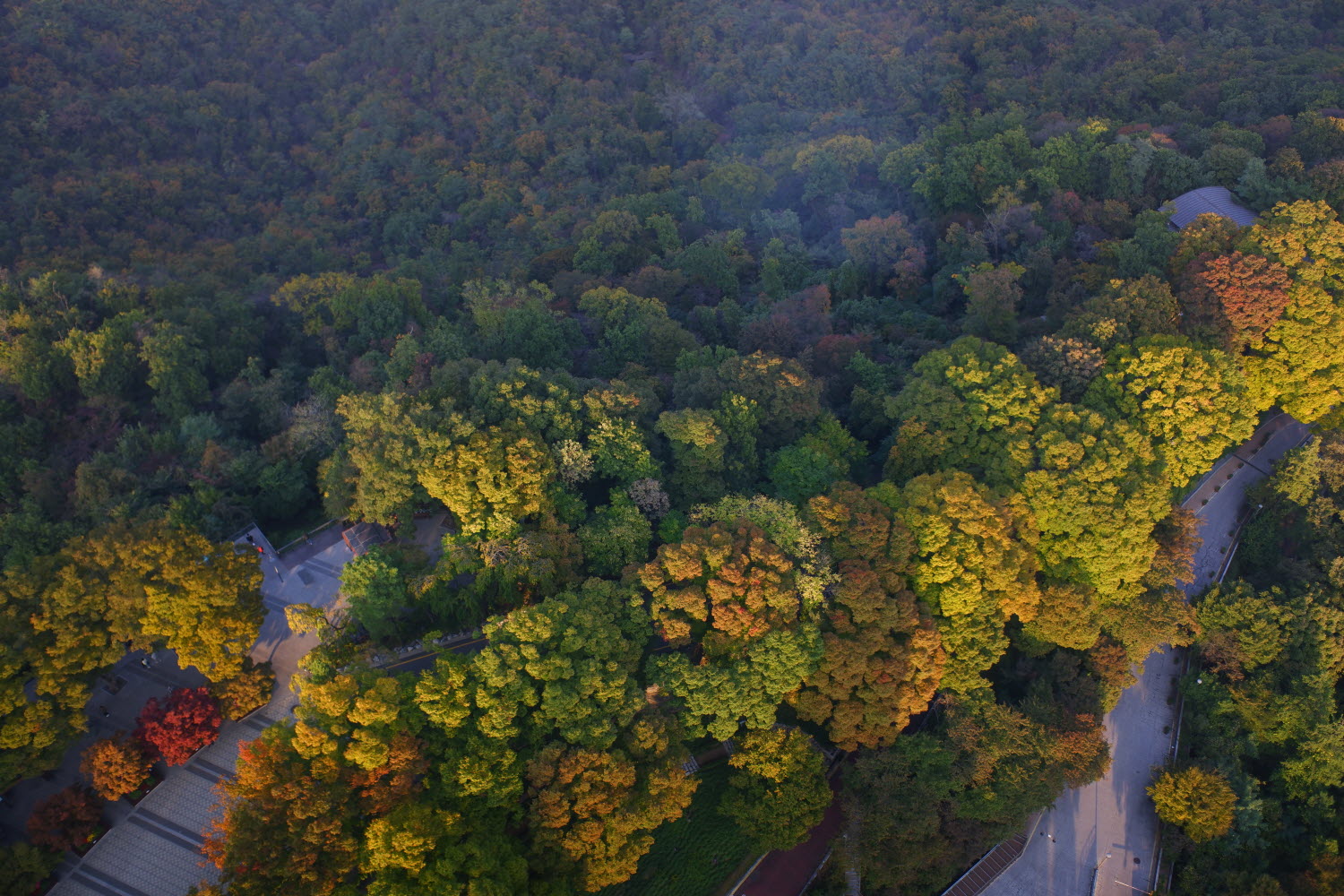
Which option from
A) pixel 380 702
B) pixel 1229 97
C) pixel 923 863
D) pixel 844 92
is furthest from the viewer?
pixel 844 92

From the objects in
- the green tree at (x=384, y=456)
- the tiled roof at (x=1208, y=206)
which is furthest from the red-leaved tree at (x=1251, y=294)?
the green tree at (x=384, y=456)

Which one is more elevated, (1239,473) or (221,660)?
(221,660)

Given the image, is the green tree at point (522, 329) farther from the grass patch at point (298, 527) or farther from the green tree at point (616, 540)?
the green tree at point (616, 540)

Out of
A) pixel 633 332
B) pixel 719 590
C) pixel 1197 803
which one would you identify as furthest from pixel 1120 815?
pixel 633 332

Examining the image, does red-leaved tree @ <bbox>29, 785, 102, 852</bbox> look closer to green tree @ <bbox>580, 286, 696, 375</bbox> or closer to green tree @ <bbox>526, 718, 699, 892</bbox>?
green tree @ <bbox>526, 718, 699, 892</bbox>

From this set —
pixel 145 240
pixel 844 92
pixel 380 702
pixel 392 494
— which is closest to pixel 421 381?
pixel 392 494

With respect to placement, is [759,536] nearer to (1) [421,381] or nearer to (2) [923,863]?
(2) [923,863]

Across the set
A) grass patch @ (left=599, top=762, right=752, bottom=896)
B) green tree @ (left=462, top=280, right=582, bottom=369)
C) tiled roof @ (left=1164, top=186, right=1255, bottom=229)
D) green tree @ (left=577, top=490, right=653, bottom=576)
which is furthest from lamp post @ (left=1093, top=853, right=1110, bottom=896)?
tiled roof @ (left=1164, top=186, right=1255, bottom=229)

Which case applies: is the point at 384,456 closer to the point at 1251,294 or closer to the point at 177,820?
the point at 177,820
